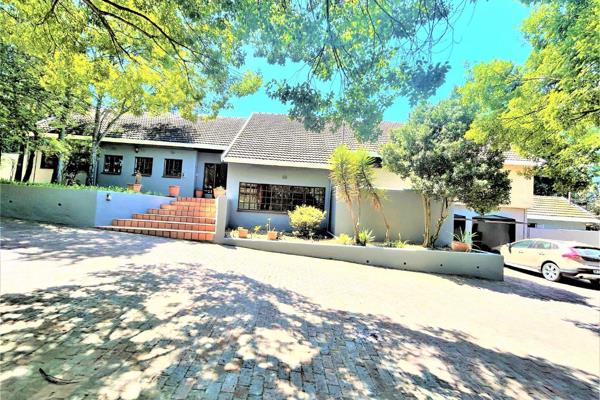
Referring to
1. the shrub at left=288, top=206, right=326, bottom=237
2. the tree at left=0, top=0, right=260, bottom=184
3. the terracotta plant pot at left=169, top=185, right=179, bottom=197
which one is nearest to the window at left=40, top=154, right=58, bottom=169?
the terracotta plant pot at left=169, top=185, right=179, bottom=197

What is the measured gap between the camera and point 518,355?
4285mm

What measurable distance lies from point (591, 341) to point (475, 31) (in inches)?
241

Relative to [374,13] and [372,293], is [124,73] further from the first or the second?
[372,293]

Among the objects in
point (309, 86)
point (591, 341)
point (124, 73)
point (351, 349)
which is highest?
point (124, 73)

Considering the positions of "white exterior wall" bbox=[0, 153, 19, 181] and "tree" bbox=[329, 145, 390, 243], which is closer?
"tree" bbox=[329, 145, 390, 243]

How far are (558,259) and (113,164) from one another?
21784 mm

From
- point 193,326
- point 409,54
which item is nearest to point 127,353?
point 193,326

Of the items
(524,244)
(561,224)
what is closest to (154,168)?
(524,244)

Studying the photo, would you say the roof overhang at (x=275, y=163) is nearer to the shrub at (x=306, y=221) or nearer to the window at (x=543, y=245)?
the shrub at (x=306, y=221)

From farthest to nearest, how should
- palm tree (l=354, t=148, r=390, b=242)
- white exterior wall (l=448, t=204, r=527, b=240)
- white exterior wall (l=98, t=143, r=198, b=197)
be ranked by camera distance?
1. white exterior wall (l=448, t=204, r=527, b=240)
2. white exterior wall (l=98, t=143, r=198, b=197)
3. palm tree (l=354, t=148, r=390, b=242)

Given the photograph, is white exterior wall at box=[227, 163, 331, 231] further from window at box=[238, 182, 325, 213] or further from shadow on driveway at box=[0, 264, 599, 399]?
shadow on driveway at box=[0, 264, 599, 399]

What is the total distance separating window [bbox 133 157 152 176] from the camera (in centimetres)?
1605

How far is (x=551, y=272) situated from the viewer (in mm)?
10836

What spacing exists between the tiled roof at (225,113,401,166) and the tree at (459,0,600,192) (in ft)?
19.3
